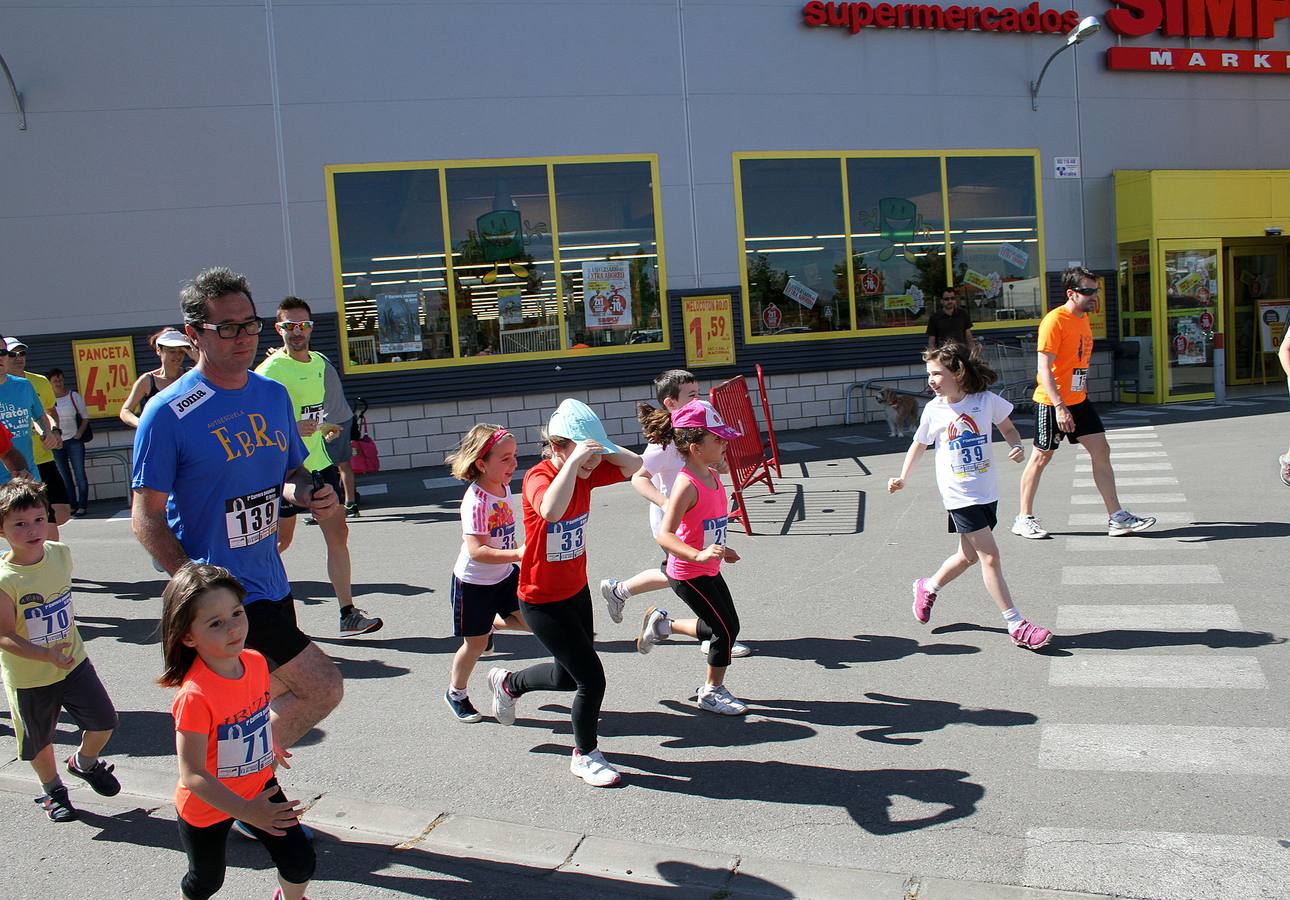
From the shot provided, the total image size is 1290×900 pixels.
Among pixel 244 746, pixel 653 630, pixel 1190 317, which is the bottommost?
pixel 653 630

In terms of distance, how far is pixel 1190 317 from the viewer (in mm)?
17266

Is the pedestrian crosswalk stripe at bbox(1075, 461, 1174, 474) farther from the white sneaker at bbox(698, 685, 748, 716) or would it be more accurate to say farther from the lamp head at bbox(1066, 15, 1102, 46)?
the white sneaker at bbox(698, 685, 748, 716)

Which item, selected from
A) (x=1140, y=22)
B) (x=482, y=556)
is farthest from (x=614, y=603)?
(x=1140, y=22)

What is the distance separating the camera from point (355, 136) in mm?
14680

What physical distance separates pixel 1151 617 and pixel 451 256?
11.1 m

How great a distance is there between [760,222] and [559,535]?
12.4 metres

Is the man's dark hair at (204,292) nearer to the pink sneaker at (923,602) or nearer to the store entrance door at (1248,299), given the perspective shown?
the pink sneaker at (923,602)

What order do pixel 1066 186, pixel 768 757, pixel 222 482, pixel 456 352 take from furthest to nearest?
pixel 1066 186
pixel 456 352
pixel 768 757
pixel 222 482

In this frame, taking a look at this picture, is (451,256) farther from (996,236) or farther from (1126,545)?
(1126,545)

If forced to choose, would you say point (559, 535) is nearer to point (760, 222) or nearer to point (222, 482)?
point (222, 482)

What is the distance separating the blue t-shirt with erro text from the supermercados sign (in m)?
14.2

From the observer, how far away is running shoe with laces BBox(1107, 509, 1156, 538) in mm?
8266

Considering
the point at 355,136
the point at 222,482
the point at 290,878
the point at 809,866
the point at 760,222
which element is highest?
the point at 355,136

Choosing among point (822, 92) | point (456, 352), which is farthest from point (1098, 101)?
point (456, 352)
